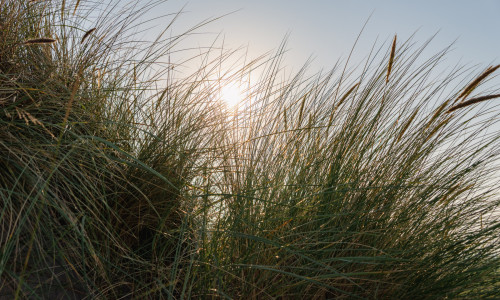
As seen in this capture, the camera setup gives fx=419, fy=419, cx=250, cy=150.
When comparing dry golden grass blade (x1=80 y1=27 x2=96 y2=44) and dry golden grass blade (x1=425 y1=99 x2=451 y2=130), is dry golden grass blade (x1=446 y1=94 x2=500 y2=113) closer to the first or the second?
dry golden grass blade (x1=425 y1=99 x2=451 y2=130)

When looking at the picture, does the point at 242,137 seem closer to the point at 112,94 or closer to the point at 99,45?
the point at 112,94

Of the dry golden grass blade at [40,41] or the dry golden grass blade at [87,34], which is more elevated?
the dry golden grass blade at [87,34]

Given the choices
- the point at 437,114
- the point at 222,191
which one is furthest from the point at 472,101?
the point at 222,191

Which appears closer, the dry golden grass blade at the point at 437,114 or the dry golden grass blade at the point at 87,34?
the dry golden grass blade at the point at 437,114

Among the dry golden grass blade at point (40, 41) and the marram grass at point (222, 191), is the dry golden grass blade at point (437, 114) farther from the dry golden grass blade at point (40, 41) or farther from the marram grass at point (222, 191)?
the dry golden grass blade at point (40, 41)

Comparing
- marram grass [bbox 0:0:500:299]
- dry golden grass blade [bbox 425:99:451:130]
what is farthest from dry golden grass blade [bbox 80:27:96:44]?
dry golden grass blade [bbox 425:99:451:130]

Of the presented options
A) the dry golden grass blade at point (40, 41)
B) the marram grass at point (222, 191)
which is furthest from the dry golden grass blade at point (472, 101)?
the dry golden grass blade at point (40, 41)

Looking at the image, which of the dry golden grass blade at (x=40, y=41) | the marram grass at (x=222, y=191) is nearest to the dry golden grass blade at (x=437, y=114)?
the marram grass at (x=222, y=191)

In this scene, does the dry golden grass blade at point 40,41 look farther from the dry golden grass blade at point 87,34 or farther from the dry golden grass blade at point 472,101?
the dry golden grass blade at point 472,101

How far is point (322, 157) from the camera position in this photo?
1.51 meters

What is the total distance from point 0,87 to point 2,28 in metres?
0.39

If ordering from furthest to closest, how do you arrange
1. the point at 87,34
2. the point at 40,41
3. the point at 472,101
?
the point at 87,34
the point at 472,101
the point at 40,41

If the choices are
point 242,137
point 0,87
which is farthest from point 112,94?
point 242,137

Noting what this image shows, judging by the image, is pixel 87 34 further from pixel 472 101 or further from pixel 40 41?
pixel 472 101
